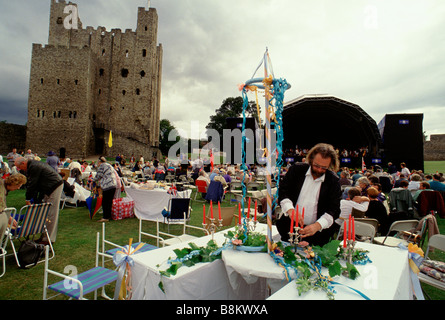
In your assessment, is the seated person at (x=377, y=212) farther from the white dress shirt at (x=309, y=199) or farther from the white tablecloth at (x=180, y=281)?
the white tablecloth at (x=180, y=281)

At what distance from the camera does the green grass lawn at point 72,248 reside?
119 inches

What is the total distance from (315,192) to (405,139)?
20.0 meters

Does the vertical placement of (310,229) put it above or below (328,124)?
below

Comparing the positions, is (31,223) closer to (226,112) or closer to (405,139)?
(405,139)

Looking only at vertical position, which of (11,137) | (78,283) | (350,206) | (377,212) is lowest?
(78,283)

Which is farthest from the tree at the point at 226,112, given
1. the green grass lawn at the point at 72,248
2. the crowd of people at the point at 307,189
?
the green grass lawn at the point at 72,248

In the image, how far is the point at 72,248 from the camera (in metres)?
4.34

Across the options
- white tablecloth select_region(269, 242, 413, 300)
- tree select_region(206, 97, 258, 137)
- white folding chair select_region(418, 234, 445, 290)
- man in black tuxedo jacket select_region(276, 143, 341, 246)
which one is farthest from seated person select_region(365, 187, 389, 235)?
tree select_region(206, 97, 258, 137)

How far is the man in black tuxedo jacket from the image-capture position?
2104 millimetres

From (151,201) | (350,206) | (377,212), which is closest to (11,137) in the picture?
(151,201)
